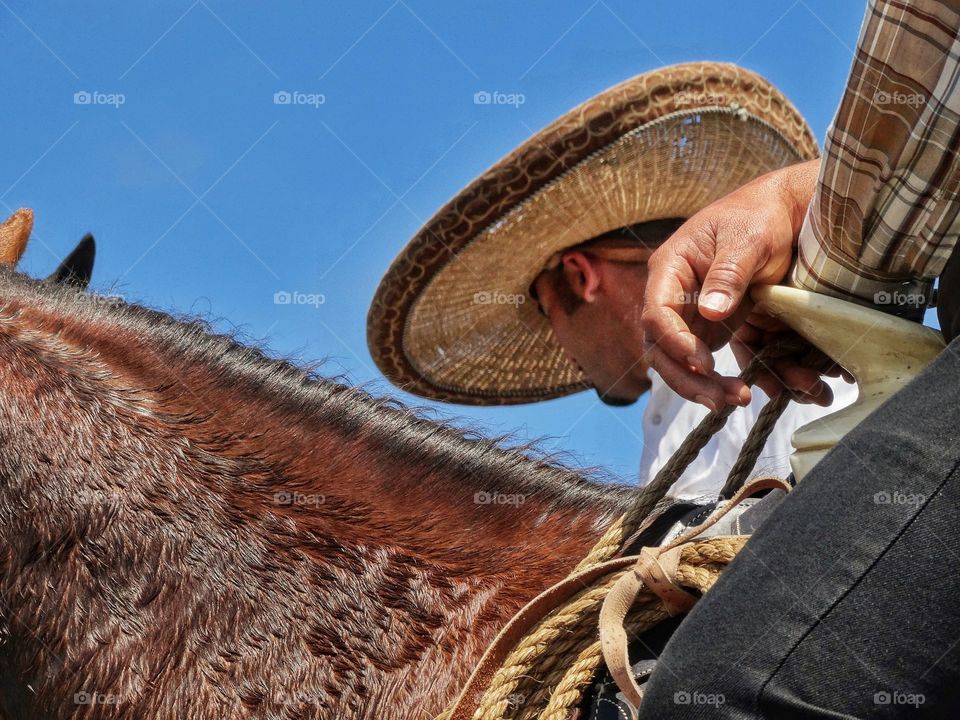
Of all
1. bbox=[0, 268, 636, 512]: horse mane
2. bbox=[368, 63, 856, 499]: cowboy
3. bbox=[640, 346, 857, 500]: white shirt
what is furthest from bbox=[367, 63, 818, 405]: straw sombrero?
bbox=[0, 268, 636, 512]: horse mane

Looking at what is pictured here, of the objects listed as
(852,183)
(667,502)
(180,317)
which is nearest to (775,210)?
Answer: (852,183)

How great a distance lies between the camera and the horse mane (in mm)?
1478

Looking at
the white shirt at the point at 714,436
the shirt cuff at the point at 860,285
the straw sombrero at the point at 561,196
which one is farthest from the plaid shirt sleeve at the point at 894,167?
the straw sombrero at the point at 561,196

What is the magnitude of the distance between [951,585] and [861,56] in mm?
530

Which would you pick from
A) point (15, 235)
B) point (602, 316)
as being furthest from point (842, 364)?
point (602, 316)

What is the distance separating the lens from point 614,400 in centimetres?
381

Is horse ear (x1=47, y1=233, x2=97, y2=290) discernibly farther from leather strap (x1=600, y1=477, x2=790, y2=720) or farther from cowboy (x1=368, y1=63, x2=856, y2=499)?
cowboy (x1=368, y1=63, x2=856, y2=499)

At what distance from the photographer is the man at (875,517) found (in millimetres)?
878

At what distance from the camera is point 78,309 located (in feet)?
4.95

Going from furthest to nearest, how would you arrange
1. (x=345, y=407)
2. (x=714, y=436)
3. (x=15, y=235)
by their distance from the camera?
(x=714, y=436), (x=15, y=235), (x=345, y=407)

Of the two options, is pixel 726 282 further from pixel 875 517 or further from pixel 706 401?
pixel 875 517

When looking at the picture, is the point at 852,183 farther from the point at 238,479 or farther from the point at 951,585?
the point at 238,479

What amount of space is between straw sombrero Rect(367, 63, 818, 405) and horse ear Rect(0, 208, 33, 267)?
64.0 inches

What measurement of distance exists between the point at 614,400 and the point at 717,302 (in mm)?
2642
